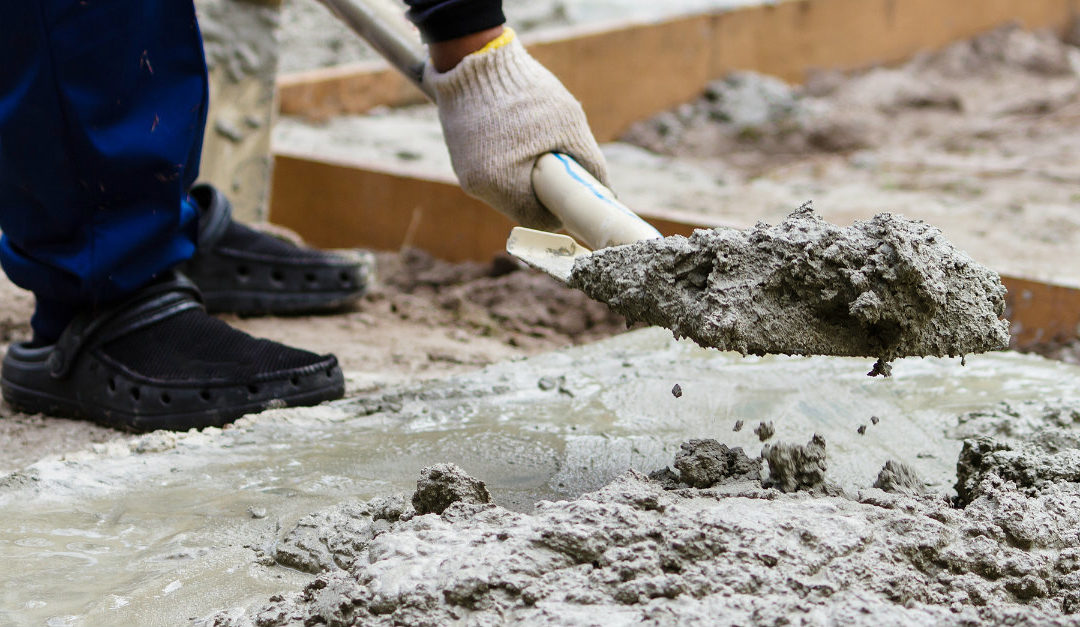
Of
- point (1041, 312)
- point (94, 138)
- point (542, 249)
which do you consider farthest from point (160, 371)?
point (1041, 312)

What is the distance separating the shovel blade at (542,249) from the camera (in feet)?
6.28

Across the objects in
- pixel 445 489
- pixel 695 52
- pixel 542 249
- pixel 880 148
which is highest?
pixel 695 52

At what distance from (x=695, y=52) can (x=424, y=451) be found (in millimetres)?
4623

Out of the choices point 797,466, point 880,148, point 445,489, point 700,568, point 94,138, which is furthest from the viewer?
point 880,148

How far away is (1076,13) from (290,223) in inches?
262

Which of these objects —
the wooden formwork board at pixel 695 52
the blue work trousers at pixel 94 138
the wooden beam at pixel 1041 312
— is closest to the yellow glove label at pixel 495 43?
the blue work trousers at pixel 94 138

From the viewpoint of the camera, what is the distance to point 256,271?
2994mm

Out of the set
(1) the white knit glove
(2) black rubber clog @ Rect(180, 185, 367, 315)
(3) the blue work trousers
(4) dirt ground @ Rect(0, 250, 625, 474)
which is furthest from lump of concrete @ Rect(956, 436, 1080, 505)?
(2) black rubber clog @ Rect(180, 185, 367, 315)

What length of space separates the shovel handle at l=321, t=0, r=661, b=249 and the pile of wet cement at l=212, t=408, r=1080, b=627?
56 cm

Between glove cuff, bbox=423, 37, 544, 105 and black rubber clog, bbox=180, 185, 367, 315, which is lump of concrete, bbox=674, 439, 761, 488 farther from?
black rubber clog, bbox=180, 185, 367, 315

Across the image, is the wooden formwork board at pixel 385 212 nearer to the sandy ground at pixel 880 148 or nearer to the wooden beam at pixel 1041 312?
the sandy ground at pixel 880 148

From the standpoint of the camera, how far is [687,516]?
1.38 metres

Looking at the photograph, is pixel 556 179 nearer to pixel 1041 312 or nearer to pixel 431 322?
pixel 431 322

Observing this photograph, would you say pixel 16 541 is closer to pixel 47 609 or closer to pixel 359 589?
pixel 47 609
